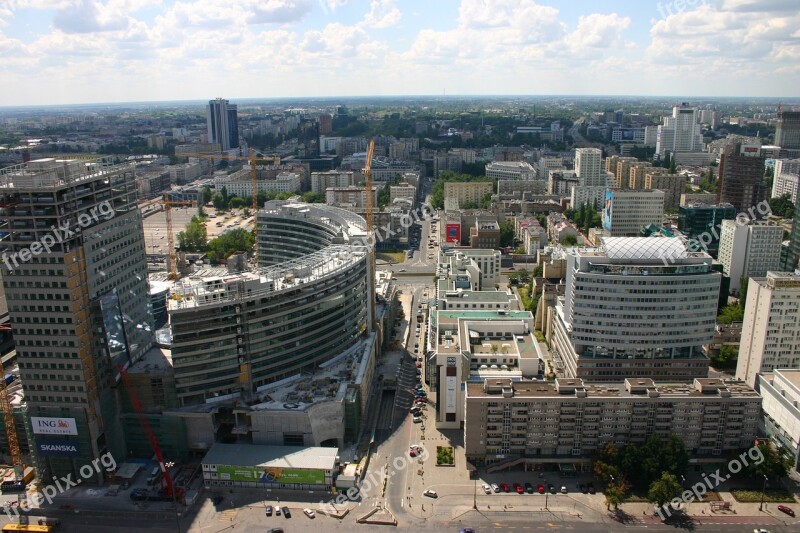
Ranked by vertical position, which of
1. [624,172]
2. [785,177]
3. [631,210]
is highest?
[785,177]

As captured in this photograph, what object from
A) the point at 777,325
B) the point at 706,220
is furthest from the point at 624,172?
the point at 777,325

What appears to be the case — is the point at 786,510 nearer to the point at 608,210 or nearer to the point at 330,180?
the point at 608,210

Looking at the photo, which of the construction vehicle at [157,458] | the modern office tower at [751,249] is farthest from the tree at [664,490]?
the modern office tower at [751,249]

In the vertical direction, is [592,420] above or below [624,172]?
below

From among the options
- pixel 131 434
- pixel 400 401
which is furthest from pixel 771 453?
pixel 131 434

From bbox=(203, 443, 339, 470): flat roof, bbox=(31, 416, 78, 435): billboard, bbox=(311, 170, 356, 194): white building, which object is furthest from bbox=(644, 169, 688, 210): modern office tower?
bbox=(31, 416, 78, 435): billboard

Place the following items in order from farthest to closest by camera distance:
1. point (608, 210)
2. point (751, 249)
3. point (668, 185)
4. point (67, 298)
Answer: point (668, 185) < point (608, 210) < point (751, 249) < point (67, 298)

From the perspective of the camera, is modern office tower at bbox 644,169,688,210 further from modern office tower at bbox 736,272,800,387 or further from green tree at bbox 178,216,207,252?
green tree at bbox 178,216,207,252

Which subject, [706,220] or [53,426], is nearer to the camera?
[53,426]
